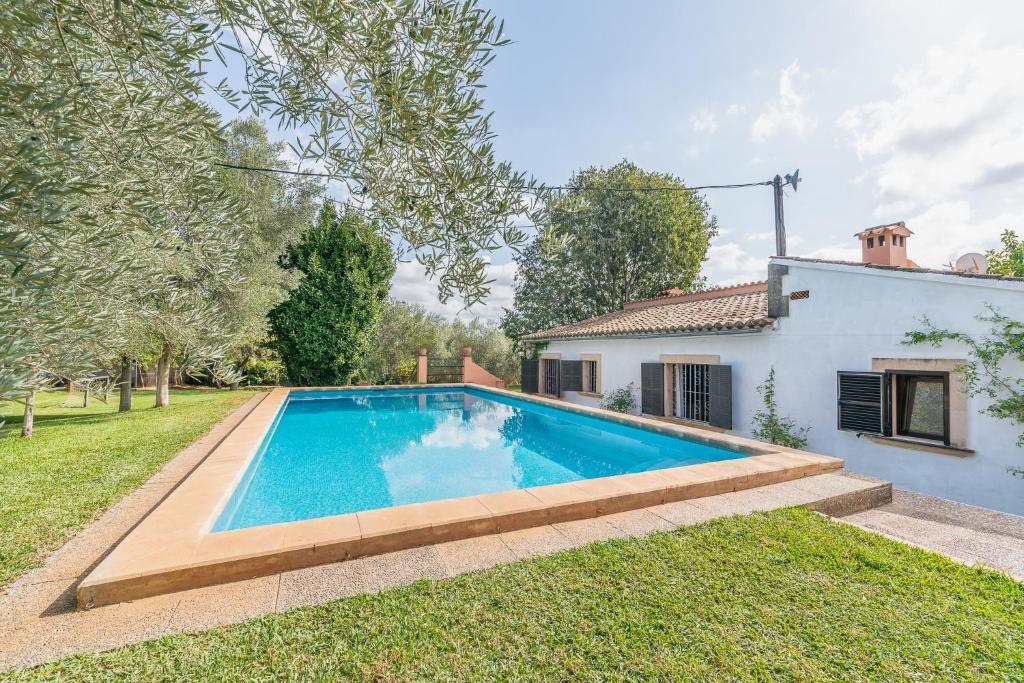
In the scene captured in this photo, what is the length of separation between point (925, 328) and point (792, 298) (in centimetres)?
239

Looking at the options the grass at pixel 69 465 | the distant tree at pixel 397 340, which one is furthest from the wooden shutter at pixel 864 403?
the distant tree at pixel 397 340

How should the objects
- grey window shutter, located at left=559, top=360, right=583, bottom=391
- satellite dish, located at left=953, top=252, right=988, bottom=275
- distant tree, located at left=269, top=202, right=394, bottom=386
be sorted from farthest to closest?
distant tree, located at left=269, top=202, right=394, bottom=386 < grey window shutter, located at left=559, top=360, right=583, bottom=391 < satellite dish, located at left=953, top=252, right=988, bottom=275

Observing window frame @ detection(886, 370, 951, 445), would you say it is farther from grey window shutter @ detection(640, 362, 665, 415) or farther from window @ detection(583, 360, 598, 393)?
window @ detection(583, 360, 598, 393)

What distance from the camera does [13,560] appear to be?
347 cm

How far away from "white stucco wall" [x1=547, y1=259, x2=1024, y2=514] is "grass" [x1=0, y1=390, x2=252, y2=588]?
395 inches

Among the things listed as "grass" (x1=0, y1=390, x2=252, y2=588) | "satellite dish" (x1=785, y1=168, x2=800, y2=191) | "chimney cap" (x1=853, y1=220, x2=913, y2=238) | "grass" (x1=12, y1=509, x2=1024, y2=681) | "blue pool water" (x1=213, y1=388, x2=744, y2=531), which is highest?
"satellite dish" (x1=785, y1=168, x2=800, y2=191)

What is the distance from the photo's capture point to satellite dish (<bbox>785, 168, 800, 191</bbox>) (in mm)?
11805

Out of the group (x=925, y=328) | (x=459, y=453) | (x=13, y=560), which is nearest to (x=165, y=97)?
(x=13, y=560)

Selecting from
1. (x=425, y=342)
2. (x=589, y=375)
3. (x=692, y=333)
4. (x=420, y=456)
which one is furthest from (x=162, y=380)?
(x=692, y=333)

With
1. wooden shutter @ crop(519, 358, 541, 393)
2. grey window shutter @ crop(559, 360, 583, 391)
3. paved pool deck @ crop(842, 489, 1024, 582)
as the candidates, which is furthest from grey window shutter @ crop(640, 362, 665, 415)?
wooden shutter @ crop(519, 358, 541, 393)

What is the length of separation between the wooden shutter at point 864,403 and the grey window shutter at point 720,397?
2.39m

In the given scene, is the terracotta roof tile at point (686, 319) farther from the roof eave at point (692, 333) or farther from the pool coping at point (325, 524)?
the pool coping at point (325, 524)

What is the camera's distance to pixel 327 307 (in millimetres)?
17906

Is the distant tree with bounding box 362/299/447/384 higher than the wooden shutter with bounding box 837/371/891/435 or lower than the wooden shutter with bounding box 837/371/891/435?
higher
